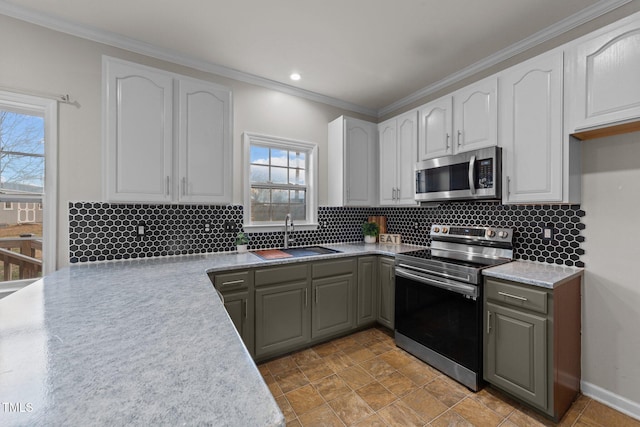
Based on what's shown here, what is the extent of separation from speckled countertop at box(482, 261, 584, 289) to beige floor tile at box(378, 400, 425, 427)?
1.08 metres

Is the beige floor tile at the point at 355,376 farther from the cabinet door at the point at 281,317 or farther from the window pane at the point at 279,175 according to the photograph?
the window pane at the point at 279,175

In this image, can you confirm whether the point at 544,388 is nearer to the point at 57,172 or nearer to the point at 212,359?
the point at 212,359

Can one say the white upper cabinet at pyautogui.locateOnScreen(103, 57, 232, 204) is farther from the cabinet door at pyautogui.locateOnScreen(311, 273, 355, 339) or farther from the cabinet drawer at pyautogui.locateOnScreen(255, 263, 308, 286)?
the cabinet door at pyautogui.locateOnScreen(311, 273, 355, 339)

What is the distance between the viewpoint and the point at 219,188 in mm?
2393

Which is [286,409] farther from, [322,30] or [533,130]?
[322,30]

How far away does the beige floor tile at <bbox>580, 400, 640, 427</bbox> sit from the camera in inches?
67.8

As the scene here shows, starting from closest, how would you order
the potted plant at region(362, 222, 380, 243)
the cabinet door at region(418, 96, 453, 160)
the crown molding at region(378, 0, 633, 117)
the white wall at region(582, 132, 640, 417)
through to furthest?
the white wall at region(582, 132, 640, 417), the crown molding at region(378, 0, 633, 117), the cabinet door at region(418, 96, 453, 160), the potted plant at region(362, 222, 380, 243)

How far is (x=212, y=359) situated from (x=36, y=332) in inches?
27.6

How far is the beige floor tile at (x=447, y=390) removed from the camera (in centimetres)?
192

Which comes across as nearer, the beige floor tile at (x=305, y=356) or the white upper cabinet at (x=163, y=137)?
the white upper cabinet at (x=163, y=137)

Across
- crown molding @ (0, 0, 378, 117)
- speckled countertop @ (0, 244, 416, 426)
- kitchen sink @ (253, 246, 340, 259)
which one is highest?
crown molding @ (0, 0, 378, 117)

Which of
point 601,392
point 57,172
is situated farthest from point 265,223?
point 601,392

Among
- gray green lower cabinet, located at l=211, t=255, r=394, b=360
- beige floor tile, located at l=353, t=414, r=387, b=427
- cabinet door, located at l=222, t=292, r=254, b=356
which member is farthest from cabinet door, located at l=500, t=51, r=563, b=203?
cabinet door, located at l=222, t=292, r=254, b=356

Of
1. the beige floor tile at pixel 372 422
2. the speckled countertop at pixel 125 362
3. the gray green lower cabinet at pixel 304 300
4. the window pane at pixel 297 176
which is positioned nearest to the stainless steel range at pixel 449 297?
the gray green lower cabinet at pixel 304 300
